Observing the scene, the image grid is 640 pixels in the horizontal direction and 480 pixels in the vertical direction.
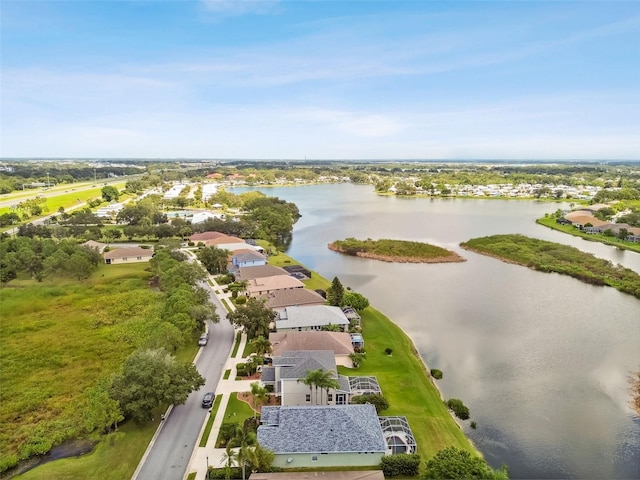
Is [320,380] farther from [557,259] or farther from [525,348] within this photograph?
[557,259]

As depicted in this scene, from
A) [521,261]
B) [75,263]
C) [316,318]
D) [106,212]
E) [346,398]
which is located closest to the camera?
[346,398]

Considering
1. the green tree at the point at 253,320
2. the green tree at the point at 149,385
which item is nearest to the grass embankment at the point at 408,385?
the green tree at the point at 253,320

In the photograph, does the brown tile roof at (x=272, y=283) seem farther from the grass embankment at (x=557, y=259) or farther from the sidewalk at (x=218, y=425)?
the grass embankment at (x=557, y=259)

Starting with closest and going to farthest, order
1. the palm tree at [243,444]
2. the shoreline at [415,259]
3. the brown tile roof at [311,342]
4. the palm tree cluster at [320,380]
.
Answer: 1. the palm tree at [243,444]
2. the palm tree cluster at [320,380]
3. the brown tile roof at [311,342]
4. the shoreline at [415,259]

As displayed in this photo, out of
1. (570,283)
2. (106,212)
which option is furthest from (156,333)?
(106,212)

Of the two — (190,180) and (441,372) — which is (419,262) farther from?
(190,180)

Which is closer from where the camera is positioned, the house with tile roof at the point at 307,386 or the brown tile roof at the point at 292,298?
the house with tile roof at the point at 307,386

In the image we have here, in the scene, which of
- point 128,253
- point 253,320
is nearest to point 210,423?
point 253,320
